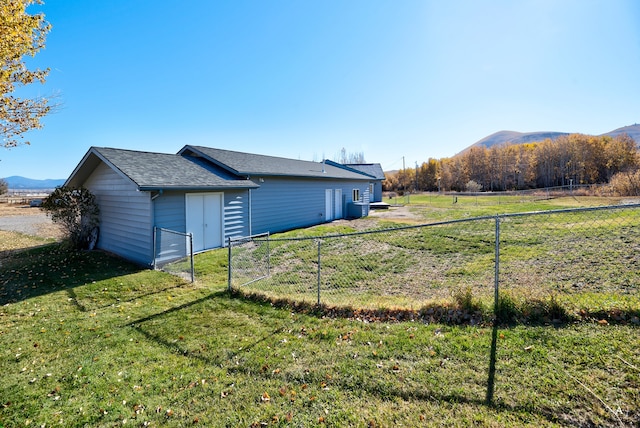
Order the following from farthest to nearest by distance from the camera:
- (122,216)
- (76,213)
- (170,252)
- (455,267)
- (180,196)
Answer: (76,213) → (122,216) → (180,196) → (170,252) → (455,267)

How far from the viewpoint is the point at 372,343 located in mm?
4074

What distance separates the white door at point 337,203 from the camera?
2073 cm

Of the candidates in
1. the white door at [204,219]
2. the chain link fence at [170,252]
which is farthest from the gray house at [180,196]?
the chain link fence at [170,252]

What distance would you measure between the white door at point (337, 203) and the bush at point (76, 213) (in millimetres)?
13498

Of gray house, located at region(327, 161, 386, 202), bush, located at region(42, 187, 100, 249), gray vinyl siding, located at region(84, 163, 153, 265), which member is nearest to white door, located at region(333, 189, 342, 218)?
gray house, located at region(327, 161, 386, 202)

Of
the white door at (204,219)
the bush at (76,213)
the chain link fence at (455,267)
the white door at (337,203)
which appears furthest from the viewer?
the white door at (337,203)

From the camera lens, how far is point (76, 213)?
10.5m

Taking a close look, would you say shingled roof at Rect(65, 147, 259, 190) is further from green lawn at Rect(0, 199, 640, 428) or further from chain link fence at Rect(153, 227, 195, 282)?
green lawn at Rect(0, 199, 640, 428)

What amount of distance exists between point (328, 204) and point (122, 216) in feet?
40.0

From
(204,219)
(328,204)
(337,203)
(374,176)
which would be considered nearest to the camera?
(204,219)

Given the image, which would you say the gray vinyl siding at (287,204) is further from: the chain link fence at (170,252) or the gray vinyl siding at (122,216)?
the gray vinyl siding at (122,216)

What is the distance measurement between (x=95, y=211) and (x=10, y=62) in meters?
4.93

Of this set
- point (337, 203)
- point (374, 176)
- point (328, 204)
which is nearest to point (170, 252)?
point (328, 204)

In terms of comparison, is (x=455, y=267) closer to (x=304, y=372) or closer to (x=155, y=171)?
(x=304, y=372)
